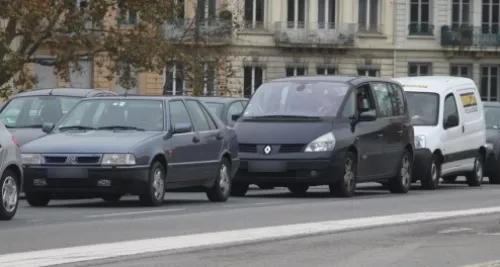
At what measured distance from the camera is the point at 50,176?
18375 mm

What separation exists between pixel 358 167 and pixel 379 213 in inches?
167

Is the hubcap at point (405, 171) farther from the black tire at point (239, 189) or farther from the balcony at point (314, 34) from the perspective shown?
the balcony at point (314, 34)

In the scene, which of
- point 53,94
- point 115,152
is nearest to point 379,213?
point 115,152

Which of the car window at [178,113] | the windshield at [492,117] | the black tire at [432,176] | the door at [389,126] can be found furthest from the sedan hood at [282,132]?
the windshield at [492,117]

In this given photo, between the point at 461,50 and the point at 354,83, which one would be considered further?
the point at 461,50

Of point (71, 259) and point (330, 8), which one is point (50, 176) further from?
point (330, 8)

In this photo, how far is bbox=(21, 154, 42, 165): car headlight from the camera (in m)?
18.5

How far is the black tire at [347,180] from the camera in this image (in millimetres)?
21844

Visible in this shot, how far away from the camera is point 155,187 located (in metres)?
18.8

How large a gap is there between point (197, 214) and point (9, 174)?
2277 mm

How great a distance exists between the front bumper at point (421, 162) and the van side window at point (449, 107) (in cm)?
103

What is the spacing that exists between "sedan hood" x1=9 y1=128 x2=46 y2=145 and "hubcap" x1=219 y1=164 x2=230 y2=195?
261 cm

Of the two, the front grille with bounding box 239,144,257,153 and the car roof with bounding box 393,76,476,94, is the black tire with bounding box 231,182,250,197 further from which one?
the car roof with bounding box 393,76,476,94

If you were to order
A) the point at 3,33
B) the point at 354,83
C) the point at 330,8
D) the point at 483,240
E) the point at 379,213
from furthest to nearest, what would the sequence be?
the point at 330,8 → the point at 3,33 → the point at 354,83 → the point at 379,213 → the point at 483,240
